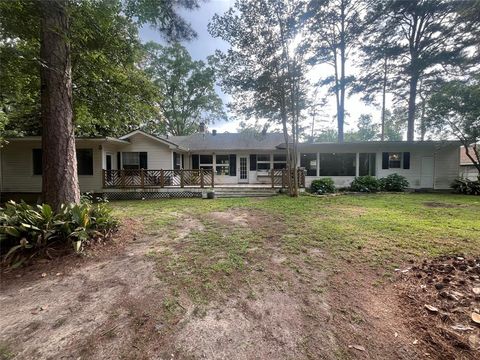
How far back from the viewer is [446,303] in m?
2.46

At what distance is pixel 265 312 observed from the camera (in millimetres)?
2443

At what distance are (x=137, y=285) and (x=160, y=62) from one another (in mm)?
28290

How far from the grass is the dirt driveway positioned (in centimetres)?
3

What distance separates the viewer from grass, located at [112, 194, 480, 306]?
3131mm

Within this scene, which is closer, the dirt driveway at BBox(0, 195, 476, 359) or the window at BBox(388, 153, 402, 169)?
the dirt driveway at BBox(0, 195, 476, 359)

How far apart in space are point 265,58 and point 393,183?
32.7ft

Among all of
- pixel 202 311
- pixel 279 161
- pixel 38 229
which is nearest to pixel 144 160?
pixel 279 161

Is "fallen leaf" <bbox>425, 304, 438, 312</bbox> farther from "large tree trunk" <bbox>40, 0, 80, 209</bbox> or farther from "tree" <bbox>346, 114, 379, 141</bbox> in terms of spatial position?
"tree" <bbox>346, 114, 379, 141</bbox>

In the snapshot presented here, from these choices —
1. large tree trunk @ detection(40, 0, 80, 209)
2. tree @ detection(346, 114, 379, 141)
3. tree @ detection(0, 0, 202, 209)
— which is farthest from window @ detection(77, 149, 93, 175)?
tree @ detection(346, 114, 379, 141)

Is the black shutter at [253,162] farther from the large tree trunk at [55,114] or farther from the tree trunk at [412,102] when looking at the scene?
the tree trunk at [412,102]

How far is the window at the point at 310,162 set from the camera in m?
14.9

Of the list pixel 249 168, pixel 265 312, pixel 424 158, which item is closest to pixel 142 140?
pixel 249 168

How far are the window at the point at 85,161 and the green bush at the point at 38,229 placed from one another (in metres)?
8.05

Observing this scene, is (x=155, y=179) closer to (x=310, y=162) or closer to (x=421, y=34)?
(x=310, y=162)
